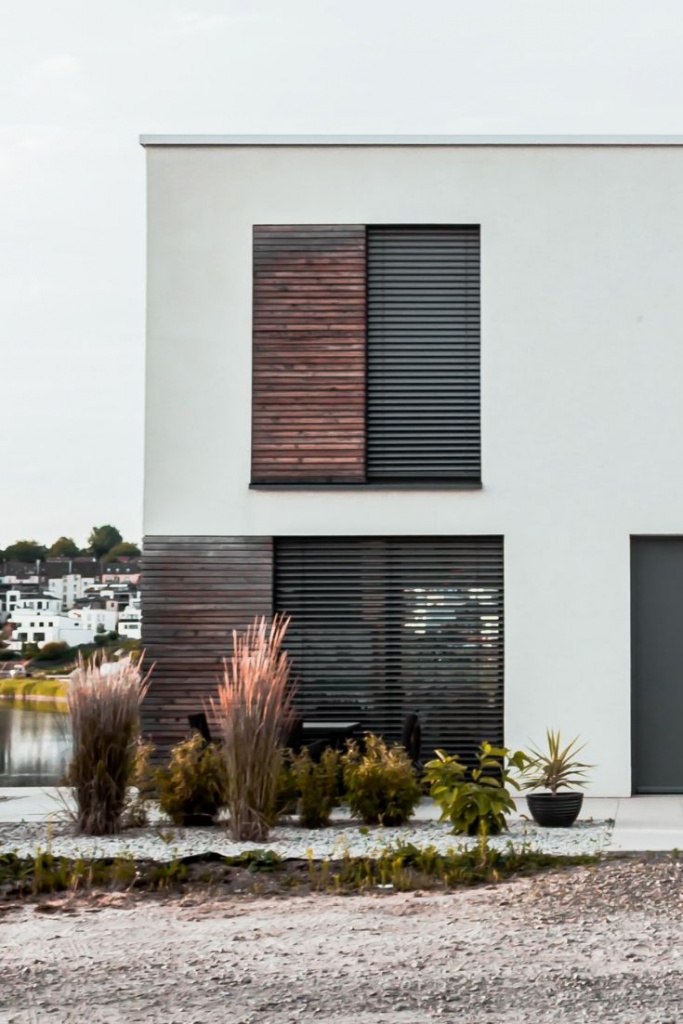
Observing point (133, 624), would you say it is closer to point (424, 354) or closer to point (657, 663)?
point (424, 354)

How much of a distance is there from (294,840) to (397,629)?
326 centimetres

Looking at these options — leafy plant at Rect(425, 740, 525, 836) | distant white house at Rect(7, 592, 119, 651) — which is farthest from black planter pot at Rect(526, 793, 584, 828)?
distant white house at Rect(7, 592, 119, 651)

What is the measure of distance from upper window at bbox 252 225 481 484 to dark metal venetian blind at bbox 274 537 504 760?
64 cm

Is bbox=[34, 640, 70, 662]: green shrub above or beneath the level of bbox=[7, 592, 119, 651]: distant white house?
beneath

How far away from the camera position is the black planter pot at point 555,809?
9828mm

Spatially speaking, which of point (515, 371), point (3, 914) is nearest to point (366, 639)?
point (515, 371)

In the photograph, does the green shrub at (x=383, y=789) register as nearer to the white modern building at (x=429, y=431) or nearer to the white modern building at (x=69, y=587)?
the white modern building at (x=429, y=431)

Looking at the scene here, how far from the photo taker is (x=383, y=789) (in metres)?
9.76

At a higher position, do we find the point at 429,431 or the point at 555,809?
the point at 429,431

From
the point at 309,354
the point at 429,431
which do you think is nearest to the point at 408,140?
the point at 309,354

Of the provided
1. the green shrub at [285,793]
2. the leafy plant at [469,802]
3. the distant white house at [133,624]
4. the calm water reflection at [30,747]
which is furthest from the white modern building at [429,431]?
the leafy plant at [469,802]

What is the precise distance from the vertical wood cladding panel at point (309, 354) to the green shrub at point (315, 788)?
309cm

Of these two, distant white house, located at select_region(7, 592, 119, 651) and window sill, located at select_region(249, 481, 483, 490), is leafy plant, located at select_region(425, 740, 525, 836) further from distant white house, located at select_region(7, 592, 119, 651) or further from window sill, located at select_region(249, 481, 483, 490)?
distant white house, located at select_region(7, 592, 119, 651)

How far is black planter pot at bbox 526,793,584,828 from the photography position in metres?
9.83
